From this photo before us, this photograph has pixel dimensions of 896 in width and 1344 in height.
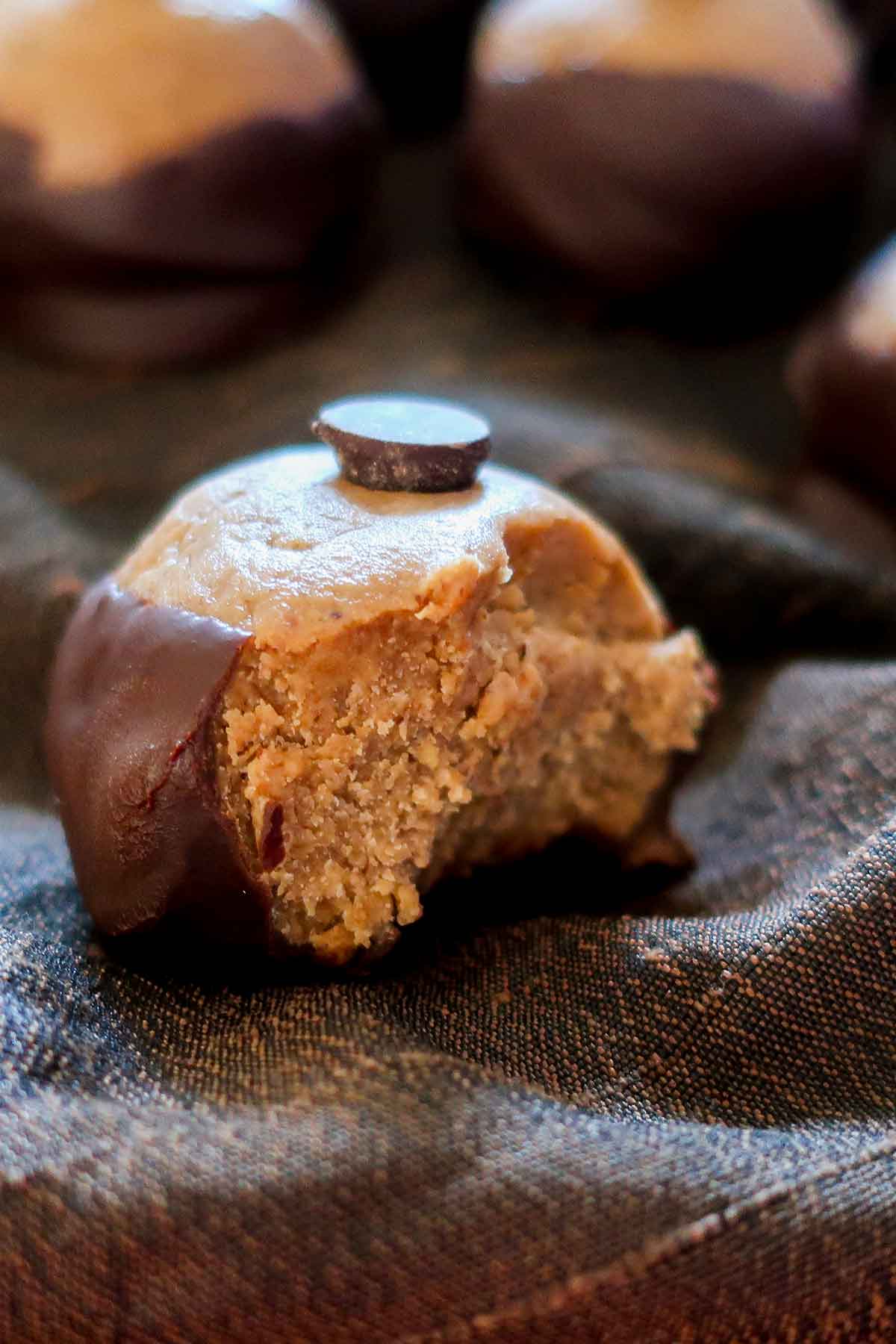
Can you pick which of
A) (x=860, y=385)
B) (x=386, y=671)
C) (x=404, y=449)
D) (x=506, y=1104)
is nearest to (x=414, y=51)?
(x=860, y=385)

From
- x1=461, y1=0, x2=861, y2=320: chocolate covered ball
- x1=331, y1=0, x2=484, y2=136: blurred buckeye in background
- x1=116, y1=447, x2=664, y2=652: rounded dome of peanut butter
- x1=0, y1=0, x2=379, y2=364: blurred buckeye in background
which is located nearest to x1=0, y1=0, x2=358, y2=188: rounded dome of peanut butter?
x1=0, y1=0, x2=379, y2=364: blurred buckeye in background

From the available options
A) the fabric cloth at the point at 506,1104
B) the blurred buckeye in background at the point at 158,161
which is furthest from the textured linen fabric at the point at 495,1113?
the blurred buckeye in background at the point at 158,161

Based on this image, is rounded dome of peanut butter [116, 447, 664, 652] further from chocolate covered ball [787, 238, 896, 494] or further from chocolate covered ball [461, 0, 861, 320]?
chocolate covered ball [461, 0, 861, 320]

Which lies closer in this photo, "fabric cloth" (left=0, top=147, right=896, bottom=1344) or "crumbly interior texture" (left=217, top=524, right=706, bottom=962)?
"fabric cloth" (left=0, top=147, right=896, bottom=1344)

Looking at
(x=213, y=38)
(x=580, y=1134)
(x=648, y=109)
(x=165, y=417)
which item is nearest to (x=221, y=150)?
(x=213, y=38)

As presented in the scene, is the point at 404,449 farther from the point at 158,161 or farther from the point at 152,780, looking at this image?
the point at 158,161

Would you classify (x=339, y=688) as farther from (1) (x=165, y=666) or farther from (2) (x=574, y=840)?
(2) (x=574, y=840)

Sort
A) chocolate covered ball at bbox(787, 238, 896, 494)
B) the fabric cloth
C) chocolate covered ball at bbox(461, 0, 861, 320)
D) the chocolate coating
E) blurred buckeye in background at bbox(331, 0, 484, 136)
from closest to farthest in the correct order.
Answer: the fabric cloth → the chocolate coating → chocolate covered ball at bbox(787, 238, 896, 494) → chocolate covered ball at bbox(461, 0, 861, 320) → blurred buckeye in background at bbox(331, 0, 484, 136)

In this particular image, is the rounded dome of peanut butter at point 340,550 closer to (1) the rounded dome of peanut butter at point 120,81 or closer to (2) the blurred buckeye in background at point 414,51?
(1) the rounded dome of peanut butter at point 120,81
